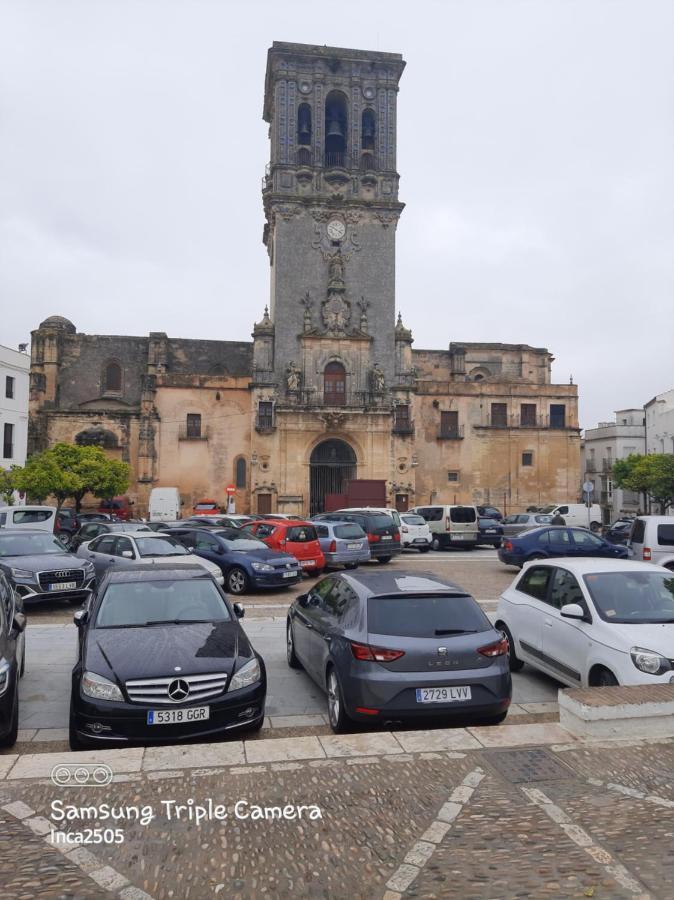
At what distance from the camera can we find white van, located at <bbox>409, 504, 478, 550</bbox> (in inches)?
1035

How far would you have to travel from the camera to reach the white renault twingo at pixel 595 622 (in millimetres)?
6609

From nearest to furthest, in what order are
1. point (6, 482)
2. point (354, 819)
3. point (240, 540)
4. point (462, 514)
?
point (354, 819) < point (240, 540) < point (462, 514) < point (6, 482)

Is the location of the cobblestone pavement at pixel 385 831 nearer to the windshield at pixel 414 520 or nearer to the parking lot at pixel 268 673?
the parking lot at pixel 268 673

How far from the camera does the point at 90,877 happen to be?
374cm

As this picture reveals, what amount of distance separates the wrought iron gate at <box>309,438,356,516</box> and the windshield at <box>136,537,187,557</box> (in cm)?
2581

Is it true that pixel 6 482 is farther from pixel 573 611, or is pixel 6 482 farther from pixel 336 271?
pixel 573 611

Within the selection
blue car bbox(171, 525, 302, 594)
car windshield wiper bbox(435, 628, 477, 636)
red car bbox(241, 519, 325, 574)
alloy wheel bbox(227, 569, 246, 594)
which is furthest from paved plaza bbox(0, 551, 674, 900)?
red car bbox(241, 519, 325, 574)

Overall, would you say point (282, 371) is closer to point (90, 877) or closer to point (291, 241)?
point (291, 241)

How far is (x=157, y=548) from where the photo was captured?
14250 millimetres

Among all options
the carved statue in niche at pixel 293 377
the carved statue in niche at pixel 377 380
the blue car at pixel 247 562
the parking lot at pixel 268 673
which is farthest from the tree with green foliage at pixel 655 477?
the blue car at pixel 247 562

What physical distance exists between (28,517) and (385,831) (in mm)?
20636

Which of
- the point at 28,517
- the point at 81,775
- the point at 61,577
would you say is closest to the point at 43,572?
the point at 61,577

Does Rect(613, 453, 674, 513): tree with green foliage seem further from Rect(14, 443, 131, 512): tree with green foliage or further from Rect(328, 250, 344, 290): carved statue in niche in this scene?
Rect(14, 443, 131, 512): tree with green foliage

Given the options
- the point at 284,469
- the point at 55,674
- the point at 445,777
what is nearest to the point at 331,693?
the point at 445,777
